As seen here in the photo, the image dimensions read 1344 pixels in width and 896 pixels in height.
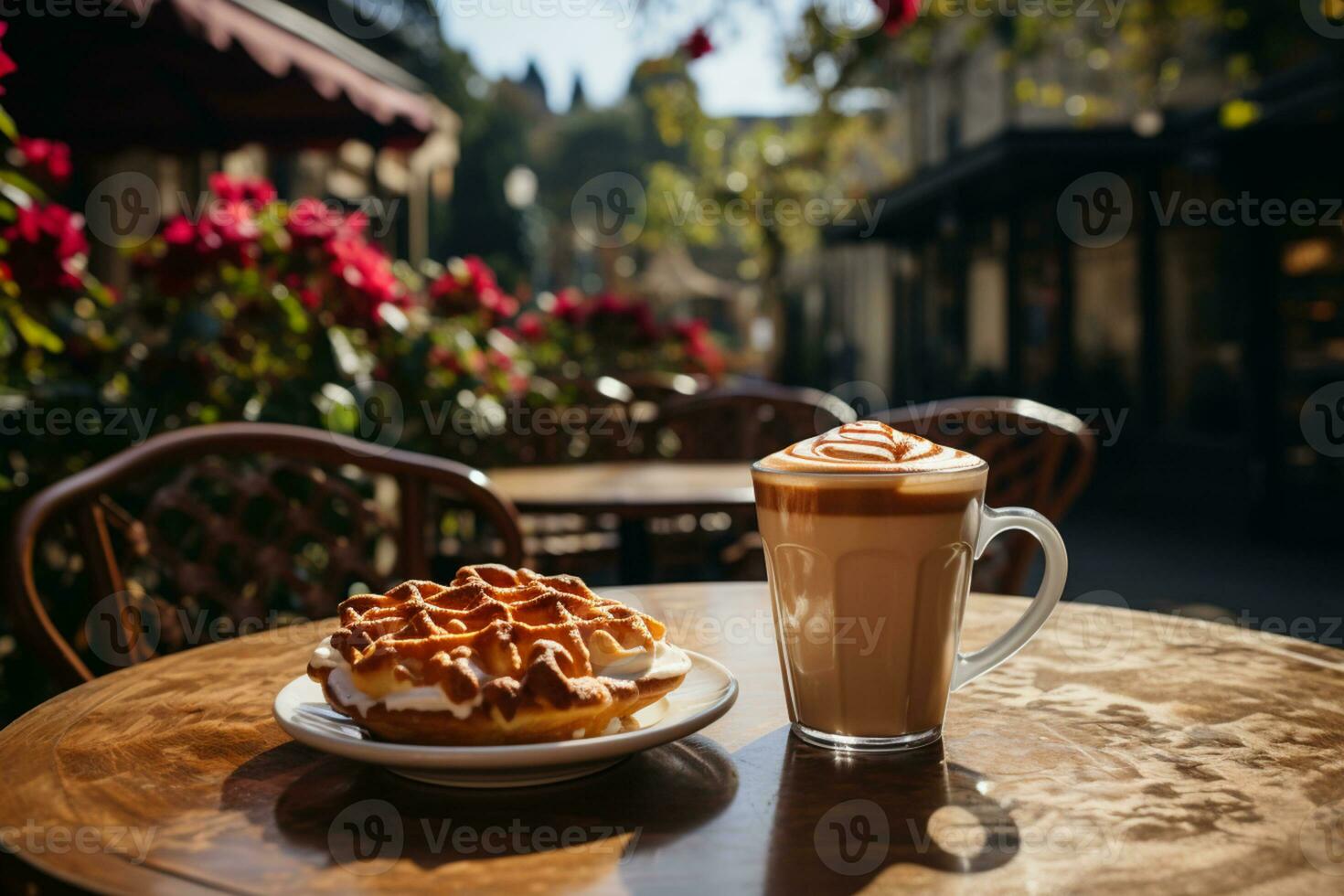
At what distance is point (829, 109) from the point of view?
9.04 m

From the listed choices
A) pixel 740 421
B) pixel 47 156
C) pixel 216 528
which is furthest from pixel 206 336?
pixel 740 421

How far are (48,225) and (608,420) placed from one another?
2.17 metres

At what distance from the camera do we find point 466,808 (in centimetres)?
78

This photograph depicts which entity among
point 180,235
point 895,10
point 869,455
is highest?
point 895,10

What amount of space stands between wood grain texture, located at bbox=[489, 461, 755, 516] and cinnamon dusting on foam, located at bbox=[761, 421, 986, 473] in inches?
47.3

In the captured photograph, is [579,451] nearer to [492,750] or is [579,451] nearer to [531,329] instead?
[531,329]

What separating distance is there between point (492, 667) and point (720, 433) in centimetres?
364

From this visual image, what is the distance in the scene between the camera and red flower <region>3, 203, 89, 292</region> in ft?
8.90

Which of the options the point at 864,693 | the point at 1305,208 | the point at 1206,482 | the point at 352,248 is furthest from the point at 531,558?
the point at 1206,482

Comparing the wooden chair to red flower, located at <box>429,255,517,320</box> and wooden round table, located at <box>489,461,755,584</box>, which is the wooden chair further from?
red flower, located at <box>429,255,517,320</box>

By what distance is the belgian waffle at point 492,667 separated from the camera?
30.8 inches

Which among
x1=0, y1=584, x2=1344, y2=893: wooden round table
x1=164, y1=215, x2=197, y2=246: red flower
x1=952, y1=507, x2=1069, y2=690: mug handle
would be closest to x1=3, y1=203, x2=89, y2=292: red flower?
x1=164, y1=215, x2=197, y2=246: red flower

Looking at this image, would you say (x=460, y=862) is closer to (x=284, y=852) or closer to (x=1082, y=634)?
(x=284, y=852)

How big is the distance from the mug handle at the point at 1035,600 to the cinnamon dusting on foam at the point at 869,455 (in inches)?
2.1
